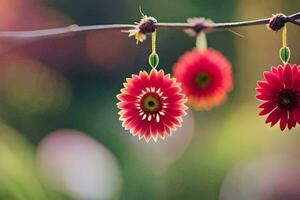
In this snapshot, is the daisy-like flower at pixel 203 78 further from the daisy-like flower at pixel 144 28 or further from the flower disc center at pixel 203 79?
the daisy-like flower at pixel 144 28

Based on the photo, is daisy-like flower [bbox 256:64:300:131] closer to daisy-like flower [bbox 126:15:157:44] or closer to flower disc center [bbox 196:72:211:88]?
daisy-like flower [bbox 126:15:157:44]

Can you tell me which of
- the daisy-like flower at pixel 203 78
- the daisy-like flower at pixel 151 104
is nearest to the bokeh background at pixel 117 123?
the daisy-like flower at pixel 203 78

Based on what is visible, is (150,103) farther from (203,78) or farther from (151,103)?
(203,78)

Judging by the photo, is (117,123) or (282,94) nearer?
(282,94)

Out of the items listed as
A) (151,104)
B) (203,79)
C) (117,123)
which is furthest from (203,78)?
(117,123)

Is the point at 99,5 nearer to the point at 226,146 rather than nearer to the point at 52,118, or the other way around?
the point at 52,118

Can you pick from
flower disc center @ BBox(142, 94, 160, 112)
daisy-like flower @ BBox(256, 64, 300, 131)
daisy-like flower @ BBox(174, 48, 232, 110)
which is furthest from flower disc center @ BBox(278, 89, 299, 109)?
daisy-like flower @ BBox(174, 48, 232, 110)
